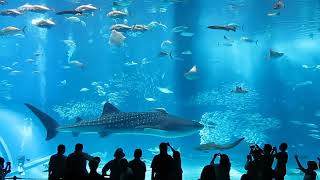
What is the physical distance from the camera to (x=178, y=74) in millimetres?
23469

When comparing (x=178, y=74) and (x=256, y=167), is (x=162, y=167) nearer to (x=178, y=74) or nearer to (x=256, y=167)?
(x=256, y=167)

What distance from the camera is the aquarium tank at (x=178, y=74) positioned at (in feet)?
64.2

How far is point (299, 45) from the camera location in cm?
2588

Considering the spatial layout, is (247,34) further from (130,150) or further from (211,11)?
(130,150)

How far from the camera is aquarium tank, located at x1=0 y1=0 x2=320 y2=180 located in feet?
64.2

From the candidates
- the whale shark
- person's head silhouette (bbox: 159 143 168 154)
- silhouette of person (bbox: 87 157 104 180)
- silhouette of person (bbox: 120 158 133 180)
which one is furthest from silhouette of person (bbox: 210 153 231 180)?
the whale shark

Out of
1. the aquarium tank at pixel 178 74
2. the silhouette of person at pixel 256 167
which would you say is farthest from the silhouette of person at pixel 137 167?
the aquarium tank at pixel 178 74

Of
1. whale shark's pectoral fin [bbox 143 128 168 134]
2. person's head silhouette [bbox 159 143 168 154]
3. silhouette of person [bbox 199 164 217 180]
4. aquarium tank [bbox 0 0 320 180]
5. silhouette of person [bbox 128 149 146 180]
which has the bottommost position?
silhouette of person [bbox 199 164 217 180]

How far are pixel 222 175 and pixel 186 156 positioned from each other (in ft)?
46.2

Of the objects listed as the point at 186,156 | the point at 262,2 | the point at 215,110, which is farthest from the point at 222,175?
the point at 215,110

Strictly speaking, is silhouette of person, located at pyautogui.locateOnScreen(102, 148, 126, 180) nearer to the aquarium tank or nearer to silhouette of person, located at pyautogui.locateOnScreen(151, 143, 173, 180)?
silhouette of person, located at pyautogui.locateOnScreen(151, 143, 173, 180)

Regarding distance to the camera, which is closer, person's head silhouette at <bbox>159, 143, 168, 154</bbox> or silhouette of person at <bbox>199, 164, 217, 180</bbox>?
silhouette of person at <bbox>199, 164, 217, 180</bbox>

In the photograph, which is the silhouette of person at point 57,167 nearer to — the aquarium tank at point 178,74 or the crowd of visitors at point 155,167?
the crowd of visitors at point 155,167

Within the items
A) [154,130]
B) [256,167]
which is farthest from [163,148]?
[154,130]
